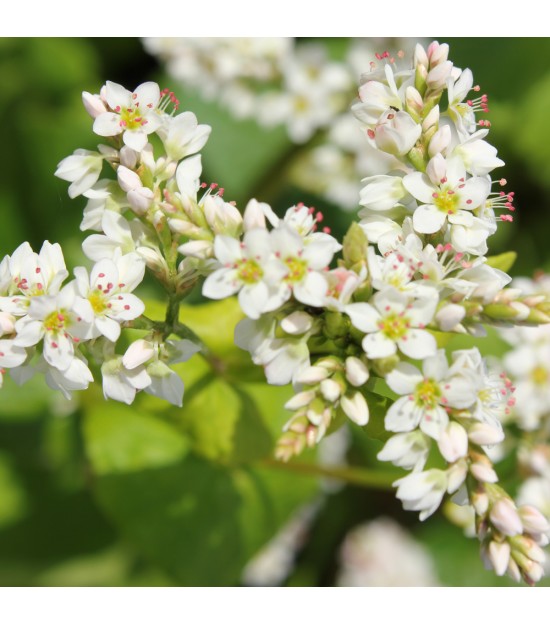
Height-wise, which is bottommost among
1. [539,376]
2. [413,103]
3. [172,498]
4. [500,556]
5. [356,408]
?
[172,498]

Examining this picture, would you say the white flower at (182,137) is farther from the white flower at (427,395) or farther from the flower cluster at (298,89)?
the flower cluster at (298,89)

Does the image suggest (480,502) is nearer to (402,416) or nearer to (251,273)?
(402,416)

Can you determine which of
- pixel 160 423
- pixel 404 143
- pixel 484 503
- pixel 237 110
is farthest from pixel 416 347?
pixel 237 110

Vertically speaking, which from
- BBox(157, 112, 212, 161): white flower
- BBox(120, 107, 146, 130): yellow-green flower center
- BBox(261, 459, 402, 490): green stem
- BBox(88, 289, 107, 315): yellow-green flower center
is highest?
BBox(120, 107, 146, 130): yellow-green flower center

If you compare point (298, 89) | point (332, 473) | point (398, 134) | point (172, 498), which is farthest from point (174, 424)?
point (298, 89)

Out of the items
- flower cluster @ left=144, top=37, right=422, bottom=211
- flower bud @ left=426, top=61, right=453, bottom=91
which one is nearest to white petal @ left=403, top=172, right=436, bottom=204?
flower bud @ left=426, top=61, right=453, bottom=91

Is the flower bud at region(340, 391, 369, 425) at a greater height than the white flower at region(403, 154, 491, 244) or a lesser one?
lesser

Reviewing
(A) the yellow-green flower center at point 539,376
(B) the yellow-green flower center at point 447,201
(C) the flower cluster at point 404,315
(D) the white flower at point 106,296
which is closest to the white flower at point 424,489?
(C) the flower cluster at point 404,315

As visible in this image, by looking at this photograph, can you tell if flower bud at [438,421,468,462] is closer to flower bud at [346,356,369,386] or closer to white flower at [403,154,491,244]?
flower bud at [346,356,369,386]
